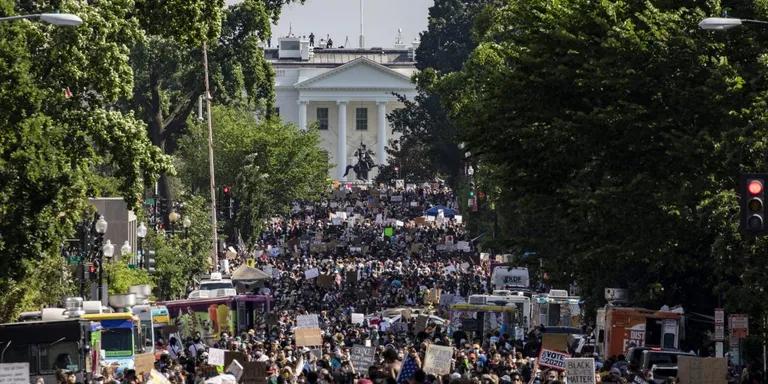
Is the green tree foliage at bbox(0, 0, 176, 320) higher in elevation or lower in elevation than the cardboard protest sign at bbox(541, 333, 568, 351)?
higher

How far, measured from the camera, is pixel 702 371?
3111 cm

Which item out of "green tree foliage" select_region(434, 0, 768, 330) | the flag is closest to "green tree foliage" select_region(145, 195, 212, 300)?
"green tree foliage" select_region(434, 0, 768, 330)

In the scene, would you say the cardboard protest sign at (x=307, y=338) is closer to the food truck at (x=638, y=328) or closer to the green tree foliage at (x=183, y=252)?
the food truck at (x=638, y=328)

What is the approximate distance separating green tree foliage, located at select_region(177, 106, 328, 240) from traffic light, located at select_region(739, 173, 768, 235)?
7006cm

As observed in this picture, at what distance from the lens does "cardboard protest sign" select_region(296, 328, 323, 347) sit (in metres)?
45.0

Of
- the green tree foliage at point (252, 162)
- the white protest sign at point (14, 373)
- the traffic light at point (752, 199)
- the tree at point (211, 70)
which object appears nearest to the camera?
the traffic light at point (752, 199)

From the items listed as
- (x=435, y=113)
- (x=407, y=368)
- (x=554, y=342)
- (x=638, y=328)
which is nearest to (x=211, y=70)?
(x=638, y=328)

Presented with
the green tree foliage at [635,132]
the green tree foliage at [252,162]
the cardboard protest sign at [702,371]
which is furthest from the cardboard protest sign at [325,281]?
the cardboard protest sign at [702,371]

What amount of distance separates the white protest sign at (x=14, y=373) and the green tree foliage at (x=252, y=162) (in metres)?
67.6

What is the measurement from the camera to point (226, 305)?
200ft

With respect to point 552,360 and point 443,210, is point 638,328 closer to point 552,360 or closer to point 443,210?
point 552,360

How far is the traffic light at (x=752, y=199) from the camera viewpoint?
28.0 m

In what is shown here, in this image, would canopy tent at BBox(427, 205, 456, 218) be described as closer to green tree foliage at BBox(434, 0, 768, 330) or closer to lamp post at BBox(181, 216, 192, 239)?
lamp post at BBox(181, 216, 192, 239)

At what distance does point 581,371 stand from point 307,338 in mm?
16010
